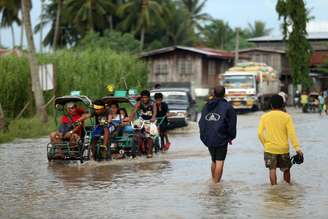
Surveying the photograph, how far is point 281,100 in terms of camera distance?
13211 millimetres

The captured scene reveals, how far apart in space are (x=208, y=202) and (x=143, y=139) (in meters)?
7.90

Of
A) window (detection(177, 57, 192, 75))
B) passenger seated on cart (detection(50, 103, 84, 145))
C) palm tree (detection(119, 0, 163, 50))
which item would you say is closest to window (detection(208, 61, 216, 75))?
window (detection(177, 57, 192, 75))

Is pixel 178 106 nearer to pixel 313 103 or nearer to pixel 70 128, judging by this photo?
pixel 70 128

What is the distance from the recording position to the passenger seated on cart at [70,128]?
1792cm

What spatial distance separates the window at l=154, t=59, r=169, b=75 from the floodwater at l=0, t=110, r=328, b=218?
172ft

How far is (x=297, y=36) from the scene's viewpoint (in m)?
68.9

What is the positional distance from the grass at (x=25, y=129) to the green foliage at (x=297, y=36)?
129ft

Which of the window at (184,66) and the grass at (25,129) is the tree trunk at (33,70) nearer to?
the grass at (25,129)

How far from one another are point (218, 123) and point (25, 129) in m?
16.2

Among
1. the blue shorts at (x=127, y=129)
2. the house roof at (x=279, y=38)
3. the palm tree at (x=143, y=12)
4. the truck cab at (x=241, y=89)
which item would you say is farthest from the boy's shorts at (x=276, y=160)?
the house roof at (x=279, y=38)

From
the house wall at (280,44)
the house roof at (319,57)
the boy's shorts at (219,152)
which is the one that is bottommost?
the boy's shorts at (219,152)

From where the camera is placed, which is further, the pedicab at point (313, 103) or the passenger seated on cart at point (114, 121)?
the pedicab at point (313, 103)

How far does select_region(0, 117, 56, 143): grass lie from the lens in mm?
26234

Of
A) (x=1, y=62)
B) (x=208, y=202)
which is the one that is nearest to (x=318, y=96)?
(x=1, y=62)
